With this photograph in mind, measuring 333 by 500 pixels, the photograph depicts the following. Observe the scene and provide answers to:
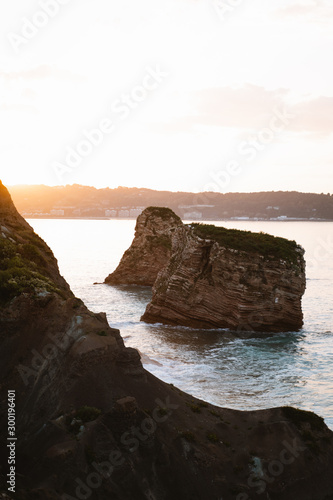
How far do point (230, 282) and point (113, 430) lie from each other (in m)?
26.0

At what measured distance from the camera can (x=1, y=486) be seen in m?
11.6

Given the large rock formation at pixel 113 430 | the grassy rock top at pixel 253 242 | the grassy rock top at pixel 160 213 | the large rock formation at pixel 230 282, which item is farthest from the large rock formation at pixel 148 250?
the large rock formation at pixel 113 430

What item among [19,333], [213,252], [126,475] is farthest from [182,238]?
[126,475]

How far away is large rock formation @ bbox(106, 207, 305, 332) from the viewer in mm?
38375

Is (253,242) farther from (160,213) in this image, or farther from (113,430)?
(160,213)

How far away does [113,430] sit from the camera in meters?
13.5

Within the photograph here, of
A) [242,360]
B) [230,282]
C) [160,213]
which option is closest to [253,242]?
[230,282]

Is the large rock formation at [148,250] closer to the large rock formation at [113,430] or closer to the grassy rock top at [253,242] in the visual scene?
the grassy rock top at [253,242]

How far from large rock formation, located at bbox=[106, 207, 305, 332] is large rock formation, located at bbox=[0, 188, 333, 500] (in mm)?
21812

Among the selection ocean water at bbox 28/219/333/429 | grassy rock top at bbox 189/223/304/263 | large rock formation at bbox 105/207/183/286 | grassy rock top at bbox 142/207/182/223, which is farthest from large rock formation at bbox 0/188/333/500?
grassy rock top at bbox 142/207/182/223

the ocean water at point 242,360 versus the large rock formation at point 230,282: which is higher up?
the large rock formation at point 230,282

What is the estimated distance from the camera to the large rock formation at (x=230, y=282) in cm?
3838

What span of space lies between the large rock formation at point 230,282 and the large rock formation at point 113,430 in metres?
21.8

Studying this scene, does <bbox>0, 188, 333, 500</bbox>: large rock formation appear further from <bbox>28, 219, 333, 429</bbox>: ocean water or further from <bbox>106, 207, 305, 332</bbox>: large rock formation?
<bbox>106, 207, 305, 332</bbox>: large rock formation
